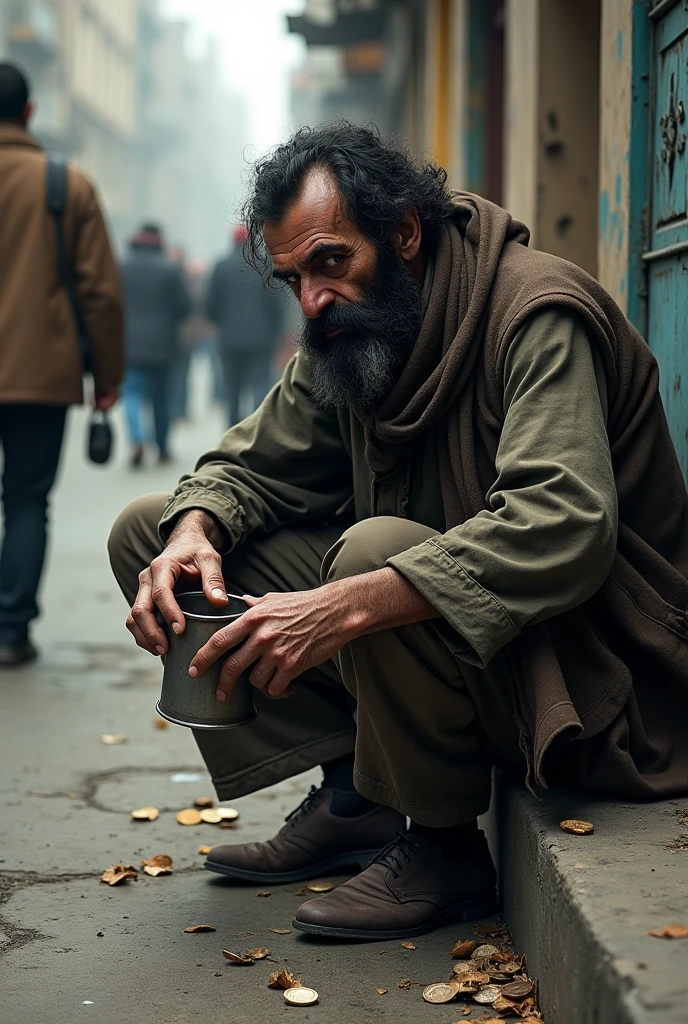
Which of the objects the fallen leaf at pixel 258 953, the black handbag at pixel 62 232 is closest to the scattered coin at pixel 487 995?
the fallen leaf at pixel 258 953

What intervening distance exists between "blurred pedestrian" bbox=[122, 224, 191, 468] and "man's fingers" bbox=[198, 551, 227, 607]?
9.02m

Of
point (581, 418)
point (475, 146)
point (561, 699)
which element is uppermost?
point (475, 146)

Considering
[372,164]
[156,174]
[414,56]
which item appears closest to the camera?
[372,164]

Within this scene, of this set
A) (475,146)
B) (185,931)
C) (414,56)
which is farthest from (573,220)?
(414,56)

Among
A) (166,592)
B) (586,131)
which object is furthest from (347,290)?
(586,131)

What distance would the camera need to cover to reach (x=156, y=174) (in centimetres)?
8006

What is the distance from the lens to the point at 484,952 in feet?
7.89

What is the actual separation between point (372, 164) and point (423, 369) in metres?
0.43

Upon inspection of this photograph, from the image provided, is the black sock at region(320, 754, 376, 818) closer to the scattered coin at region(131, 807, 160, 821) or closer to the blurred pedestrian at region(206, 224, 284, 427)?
the scattered coin at region(131, 807, 160, 821)

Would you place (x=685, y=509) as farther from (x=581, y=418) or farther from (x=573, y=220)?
(x=573, y=220)

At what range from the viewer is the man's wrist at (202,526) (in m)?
2.78

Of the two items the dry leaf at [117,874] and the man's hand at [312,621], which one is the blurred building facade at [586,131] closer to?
the man's hand at [312,621]

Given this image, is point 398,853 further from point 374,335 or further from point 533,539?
point 374,335

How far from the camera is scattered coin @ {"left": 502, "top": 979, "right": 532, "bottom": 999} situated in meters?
2.20
